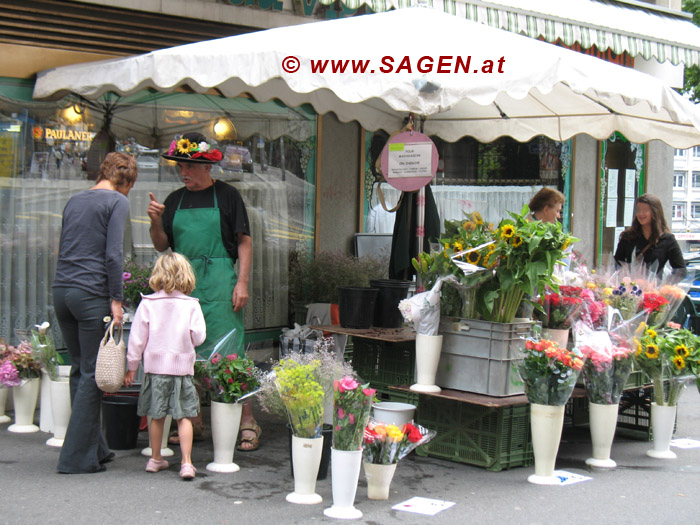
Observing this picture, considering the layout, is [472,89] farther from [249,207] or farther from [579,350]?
[249,207]

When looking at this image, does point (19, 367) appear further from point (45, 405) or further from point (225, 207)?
point (225, 207)

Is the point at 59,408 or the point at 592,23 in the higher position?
the point at 592,23

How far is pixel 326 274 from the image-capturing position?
873cm

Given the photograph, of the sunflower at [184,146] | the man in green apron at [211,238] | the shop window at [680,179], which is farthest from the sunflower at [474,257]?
the shop window at [680,179]

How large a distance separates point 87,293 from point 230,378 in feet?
3.26

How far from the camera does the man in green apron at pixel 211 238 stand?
609cm

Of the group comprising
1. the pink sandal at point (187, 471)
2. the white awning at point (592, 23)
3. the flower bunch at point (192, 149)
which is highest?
the white awning at point (592, 23)

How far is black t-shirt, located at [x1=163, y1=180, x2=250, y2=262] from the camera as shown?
6156 millimetres

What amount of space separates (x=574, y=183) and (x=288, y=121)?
4286 mm

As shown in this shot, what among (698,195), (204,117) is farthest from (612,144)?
(698,195)

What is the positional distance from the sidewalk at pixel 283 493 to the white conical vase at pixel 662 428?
147mm

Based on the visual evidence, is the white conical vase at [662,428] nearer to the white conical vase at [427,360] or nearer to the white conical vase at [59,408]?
the white conical vase at [427,360]

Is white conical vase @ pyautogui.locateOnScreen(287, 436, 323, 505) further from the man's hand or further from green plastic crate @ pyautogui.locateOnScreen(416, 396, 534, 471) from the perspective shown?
the man's hand

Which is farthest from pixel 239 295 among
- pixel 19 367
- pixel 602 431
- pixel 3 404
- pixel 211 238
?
pixel 602 431
